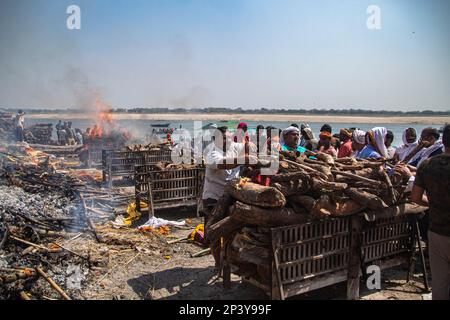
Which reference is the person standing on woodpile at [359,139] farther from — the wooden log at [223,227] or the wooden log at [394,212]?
the wooden log at [223,227]

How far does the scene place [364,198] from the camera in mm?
4793

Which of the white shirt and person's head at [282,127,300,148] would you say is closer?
the white shirt

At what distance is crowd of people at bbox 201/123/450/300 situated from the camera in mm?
3986

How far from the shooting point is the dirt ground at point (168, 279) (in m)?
5.53

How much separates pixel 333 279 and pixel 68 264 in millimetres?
4165

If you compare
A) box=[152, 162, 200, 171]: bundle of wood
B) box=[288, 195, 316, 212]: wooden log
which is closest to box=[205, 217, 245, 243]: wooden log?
box=[288, 195, 316, 212]: wooden log

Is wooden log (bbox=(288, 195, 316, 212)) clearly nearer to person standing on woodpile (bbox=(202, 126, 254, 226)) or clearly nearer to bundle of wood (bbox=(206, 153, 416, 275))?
bundle of wood (bbox=(206, 153, 416, 275))

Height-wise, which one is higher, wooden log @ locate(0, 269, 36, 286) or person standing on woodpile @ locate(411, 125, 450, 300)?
person standing on woodpile @ locate(411, 125, 450, 300)

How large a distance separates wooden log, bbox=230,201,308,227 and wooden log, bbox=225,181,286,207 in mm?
89

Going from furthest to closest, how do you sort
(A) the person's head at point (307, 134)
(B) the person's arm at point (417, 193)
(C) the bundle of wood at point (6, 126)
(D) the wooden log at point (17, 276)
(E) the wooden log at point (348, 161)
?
(C) the bundle of wood at point (6, 126) < (A) the person's head at point (307, 134) < (E) the wooden log at point (348, 161) < (D) the wooden log at point (17, 276) < (B) the person's arm at point (417, 193)

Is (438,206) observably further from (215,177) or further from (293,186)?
(215,177)

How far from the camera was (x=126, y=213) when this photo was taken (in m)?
10.0

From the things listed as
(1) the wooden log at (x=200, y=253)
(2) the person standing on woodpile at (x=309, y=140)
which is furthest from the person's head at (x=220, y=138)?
(2) the person standing on woodpile at (x=309, y=140)

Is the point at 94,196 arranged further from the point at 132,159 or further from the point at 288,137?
the point at 288,137
